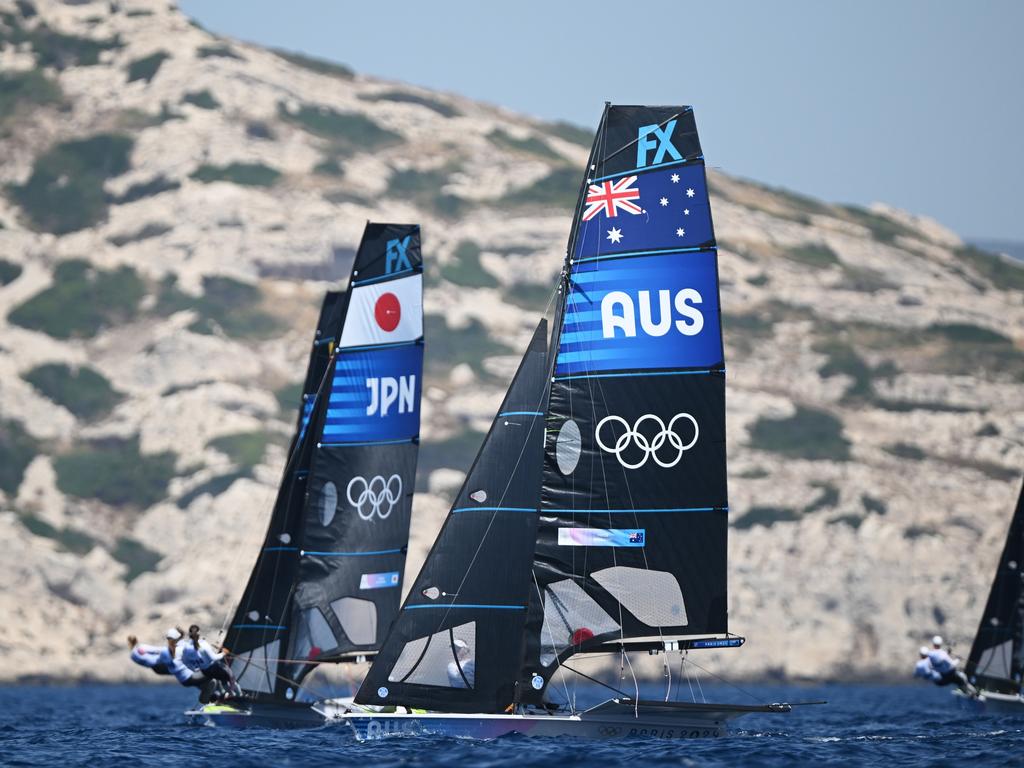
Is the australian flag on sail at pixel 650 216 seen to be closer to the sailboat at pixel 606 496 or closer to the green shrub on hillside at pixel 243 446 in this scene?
the sailboat at pixel 606 496

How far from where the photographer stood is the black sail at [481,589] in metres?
21.9

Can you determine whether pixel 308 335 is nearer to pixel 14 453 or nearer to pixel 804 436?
pixel 14 453

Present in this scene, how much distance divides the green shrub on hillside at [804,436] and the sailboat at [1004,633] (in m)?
67.4

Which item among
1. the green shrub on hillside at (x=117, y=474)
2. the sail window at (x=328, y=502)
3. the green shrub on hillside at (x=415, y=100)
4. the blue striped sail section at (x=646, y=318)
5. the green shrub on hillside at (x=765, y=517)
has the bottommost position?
the sail window at (x=328, y=502)

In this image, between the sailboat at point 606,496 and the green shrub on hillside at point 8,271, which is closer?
the sailboat at point 606,496

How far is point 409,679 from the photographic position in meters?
22.0

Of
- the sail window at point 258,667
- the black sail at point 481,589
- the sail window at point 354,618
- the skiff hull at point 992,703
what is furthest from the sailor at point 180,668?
the skiff hull at point 992,703

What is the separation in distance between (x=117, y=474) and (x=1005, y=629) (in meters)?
71.8

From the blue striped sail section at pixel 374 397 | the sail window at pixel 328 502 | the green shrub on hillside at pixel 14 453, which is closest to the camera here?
the sail window at pixel 328 502

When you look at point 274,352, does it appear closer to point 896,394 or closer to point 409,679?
point 896,394

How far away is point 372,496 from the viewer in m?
28.5

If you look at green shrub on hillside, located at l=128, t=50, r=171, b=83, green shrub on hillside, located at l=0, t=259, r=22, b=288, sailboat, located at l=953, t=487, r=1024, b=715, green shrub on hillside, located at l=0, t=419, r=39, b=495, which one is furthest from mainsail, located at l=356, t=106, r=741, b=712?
green shrub on hillside, located at l=128, t=50, r=171, b=83

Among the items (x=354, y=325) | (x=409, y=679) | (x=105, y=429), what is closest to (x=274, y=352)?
(x=105, y=429)

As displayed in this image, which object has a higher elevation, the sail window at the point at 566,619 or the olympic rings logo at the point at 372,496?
the olympic rings logo at the point at 372,496
